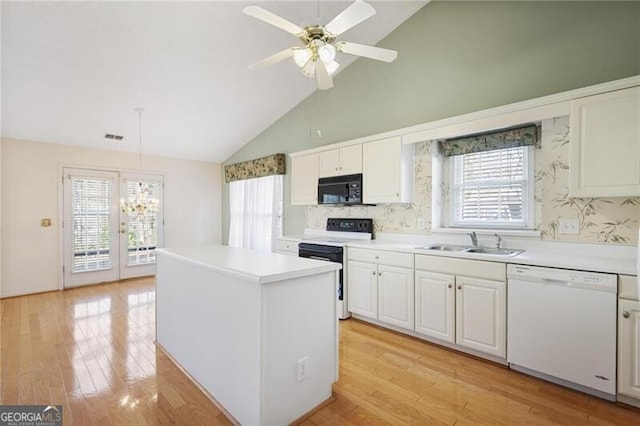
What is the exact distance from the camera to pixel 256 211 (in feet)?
18.3

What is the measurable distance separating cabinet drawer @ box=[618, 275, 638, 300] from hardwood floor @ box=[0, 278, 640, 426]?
727mm

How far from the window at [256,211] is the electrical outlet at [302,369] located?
11.1 feet

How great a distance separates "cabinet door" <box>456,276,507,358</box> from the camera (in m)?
2.35

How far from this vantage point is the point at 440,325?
268 cm

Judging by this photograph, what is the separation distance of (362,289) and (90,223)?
4690mm

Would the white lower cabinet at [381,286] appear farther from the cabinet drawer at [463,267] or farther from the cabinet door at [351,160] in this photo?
the cabinet door at [351,160]

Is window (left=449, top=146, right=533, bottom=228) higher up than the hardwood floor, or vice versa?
window (left=449, top=146, right=533, bottom=228)

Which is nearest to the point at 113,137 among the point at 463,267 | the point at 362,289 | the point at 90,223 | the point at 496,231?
the point at 90,223

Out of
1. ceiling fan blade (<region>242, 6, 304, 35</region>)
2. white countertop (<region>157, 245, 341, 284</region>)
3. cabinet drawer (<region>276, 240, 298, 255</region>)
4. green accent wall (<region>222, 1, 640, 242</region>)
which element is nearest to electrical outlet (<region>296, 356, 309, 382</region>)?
white countertop (<region>157, 245, 341, 284</region>)

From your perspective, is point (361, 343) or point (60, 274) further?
point (60, 274)

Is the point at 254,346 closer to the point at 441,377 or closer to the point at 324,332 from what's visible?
the point at 324,332

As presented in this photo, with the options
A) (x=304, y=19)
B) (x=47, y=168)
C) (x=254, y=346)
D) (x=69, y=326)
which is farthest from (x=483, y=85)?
(x=47, y=168)

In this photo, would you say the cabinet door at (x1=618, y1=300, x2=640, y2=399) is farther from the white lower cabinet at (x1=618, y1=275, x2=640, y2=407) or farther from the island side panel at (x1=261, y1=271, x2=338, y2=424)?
the island side panel at (x1=261, y1=271, x2=338, y2=424)

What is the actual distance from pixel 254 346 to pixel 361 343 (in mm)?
1537
